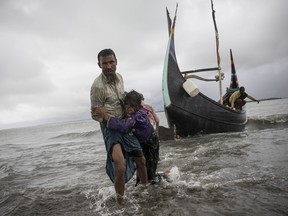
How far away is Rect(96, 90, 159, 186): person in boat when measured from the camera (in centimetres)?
269

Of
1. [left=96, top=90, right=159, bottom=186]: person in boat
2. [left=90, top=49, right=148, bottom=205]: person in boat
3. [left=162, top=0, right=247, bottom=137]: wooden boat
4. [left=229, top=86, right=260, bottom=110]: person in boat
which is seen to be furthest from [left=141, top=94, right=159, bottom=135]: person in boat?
[left=229, top=86, right=260, bottom=110]: person in boat

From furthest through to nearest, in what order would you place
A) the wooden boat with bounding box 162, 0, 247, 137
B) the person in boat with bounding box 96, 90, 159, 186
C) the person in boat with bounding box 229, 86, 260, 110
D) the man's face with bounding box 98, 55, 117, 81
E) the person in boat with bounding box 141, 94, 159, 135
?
the person in boat with bounding box 229, 86, 260, 110 → the wooden boat with bounding box 162, 0, 247, 137 → the person in boat with bounding box 141, 94, 159, 135 → the man's face with bounding box 98, 55, 117, 81 → the person in boat with bounding box 96, 90, 159, 186

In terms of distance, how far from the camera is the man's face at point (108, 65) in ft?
9.14

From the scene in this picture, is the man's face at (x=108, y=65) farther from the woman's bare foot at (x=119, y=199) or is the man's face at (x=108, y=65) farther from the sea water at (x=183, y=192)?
the sea water at (x=183, y=192)

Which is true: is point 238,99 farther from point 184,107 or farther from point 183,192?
point 183,192

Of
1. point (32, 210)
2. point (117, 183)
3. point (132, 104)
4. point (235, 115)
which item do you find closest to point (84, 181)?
point (32, 210)

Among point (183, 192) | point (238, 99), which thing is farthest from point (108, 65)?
point (238, 99)

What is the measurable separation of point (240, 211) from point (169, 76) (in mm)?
6750

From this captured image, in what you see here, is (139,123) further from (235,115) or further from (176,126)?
(235,115)

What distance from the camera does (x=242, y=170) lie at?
3.76 metres

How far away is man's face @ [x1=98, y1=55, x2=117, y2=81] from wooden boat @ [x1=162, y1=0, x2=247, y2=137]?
19.2 ft

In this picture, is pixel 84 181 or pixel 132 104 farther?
pixel 84 181

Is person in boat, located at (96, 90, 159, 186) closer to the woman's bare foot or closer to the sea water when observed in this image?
the sea water

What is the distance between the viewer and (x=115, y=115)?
2.85 m
